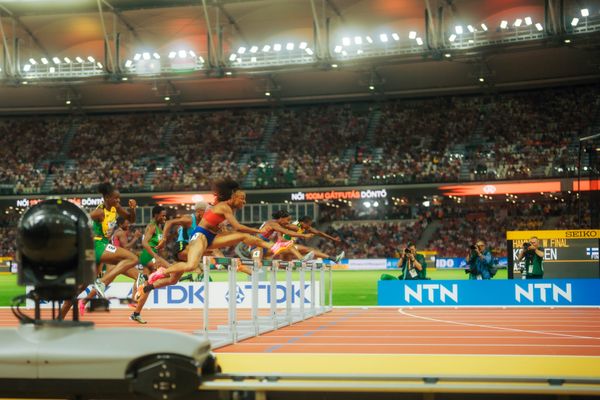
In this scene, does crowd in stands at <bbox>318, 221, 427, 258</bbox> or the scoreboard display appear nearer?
the scoreboard display

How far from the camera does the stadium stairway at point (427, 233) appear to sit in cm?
4684

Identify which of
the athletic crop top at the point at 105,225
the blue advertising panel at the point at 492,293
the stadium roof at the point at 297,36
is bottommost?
the blue advertising panel at the point at 492,293

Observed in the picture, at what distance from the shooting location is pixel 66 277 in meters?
5.40

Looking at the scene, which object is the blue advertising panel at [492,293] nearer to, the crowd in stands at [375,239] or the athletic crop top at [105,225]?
the athletic crop top at [105,225]

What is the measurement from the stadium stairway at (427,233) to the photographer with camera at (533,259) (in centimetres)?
2705

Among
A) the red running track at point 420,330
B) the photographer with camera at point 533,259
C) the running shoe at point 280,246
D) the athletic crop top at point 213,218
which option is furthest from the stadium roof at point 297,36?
the athletic crop top at point 213,218

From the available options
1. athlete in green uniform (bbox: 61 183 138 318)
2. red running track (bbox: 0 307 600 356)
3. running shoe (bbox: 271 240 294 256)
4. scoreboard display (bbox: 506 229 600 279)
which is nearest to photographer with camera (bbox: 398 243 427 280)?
red running track (bbox: 0 307 600 356)

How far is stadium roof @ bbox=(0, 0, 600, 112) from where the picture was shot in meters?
40.4

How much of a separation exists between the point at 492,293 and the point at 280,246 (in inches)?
208

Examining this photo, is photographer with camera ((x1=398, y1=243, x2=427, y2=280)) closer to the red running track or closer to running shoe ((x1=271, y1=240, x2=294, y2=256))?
the red running track

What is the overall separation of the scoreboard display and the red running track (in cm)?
202

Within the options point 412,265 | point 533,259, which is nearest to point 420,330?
point 412,265

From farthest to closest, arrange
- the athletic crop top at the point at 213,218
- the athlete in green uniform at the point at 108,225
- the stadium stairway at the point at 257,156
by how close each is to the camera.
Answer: the stadium stairway at the point at 257,156
the athlete in green uniform at the point at 108,225
the athletic crop top at the point at 213,218

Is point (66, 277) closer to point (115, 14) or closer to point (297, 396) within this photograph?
point (297, 396)
